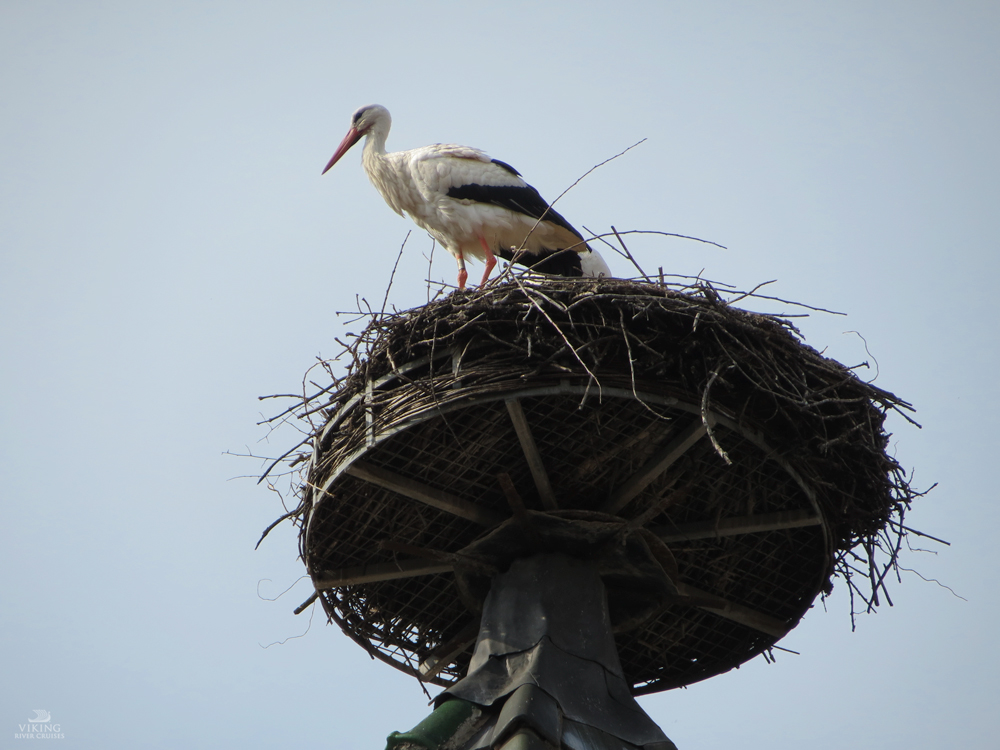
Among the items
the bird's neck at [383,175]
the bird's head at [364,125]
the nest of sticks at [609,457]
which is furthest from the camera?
the bird's head at [364,125]

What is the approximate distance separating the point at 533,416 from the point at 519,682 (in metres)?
1.19

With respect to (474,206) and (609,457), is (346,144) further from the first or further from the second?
(609,457)

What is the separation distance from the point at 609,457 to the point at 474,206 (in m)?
3.34

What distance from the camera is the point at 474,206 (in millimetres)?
7961

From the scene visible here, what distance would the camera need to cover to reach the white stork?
26.1ft

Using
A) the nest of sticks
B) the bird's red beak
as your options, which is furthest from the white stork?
the nest of sticks

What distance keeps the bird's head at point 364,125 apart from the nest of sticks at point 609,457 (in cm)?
439

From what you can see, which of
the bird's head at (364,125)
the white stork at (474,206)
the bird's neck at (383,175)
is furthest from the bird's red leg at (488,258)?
the bird's head at (364,125)

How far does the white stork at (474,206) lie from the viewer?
796cm

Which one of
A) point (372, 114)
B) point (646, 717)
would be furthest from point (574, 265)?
point (646, 717)

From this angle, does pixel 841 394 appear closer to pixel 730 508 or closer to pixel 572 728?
pixel 730 508

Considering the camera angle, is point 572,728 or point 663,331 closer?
point 572,728

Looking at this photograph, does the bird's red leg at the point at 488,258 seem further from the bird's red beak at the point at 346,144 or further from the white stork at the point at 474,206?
the bird's red beak at the point at 346,144

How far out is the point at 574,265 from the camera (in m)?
8.56
